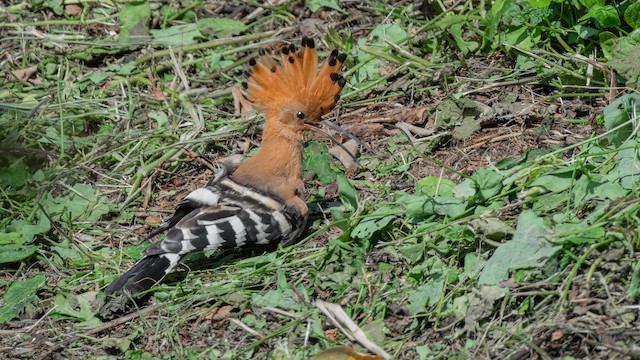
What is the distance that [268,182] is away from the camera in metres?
4.77

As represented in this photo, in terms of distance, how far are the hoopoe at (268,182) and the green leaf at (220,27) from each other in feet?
5.31

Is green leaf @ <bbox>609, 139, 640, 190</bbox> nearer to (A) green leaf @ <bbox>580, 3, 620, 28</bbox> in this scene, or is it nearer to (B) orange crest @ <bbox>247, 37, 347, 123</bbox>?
(A) green leaf @ <bbox>580, 3, 620, 28</bbox>

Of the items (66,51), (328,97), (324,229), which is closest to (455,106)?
(328,97)

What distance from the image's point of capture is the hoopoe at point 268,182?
14.6ft

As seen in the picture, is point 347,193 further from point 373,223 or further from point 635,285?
point 635,285

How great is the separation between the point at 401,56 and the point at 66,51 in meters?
2.41

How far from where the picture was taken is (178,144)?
5422 mm

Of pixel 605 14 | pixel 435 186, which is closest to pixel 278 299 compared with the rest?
pixel 435 186

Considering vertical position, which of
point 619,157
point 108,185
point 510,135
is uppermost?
point 619,157

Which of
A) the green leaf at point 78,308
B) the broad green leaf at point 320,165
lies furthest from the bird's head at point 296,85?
the green leaf at point 78,308

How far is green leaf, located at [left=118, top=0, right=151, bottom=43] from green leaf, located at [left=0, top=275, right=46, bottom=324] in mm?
2409

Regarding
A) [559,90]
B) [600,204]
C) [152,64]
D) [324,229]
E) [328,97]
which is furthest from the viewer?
[152,64]

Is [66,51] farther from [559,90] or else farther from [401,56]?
[559,90]

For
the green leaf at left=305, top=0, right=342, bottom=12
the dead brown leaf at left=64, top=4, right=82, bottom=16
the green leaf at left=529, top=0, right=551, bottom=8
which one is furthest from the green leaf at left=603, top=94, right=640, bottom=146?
the dead brown leaf at left=64, top=4, right=82, bottom=16
